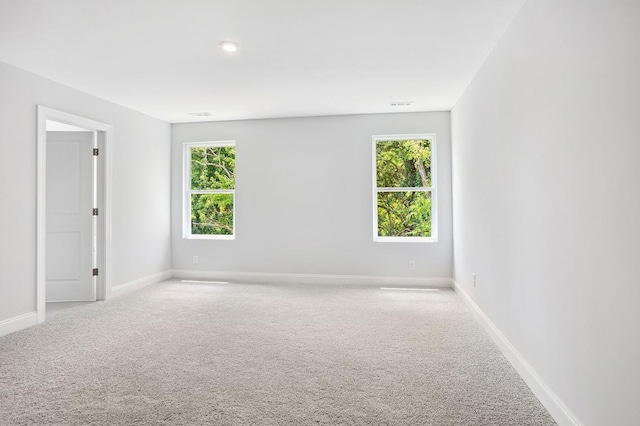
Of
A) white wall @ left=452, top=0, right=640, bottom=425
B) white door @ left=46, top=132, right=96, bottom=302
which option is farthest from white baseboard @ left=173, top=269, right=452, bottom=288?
white wall @ left=452, top=0, right=640, bottom=425

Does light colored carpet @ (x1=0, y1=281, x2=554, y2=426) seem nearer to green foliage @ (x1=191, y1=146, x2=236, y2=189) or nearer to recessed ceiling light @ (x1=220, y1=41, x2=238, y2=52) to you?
green foliage @ (x1=191, y1=146, x2=236, y2=189)

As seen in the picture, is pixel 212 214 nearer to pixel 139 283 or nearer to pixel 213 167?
pixel 213 167

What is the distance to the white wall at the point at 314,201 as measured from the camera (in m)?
5.24

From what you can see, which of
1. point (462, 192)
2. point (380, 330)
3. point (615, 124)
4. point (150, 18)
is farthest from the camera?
point (462, 192)

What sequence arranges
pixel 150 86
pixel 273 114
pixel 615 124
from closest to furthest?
pixel 615 124 < pixel 150 86 < pixel 273 114

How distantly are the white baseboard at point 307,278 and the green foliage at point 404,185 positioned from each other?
26.1 inches

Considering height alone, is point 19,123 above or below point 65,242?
above

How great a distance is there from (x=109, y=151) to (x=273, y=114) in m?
2.22

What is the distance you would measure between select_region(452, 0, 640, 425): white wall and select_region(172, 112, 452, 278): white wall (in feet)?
7.11

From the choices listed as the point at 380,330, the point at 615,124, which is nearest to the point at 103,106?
the point at 380,330

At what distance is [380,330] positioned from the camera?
11.1ft

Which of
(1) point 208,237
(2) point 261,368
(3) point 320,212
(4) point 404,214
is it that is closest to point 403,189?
(4) point 404,214

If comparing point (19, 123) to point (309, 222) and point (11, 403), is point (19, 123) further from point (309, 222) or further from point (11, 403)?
point (309, 222)

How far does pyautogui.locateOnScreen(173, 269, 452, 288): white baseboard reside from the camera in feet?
17.0
